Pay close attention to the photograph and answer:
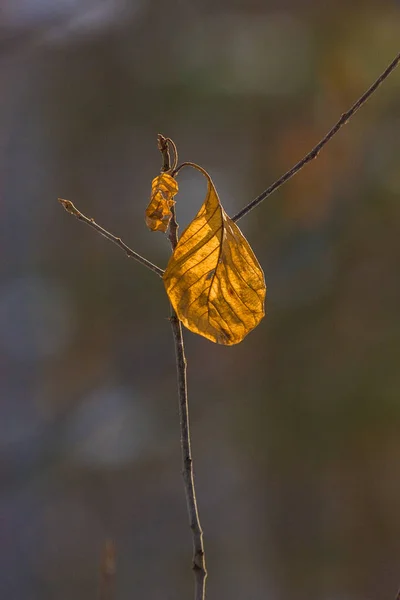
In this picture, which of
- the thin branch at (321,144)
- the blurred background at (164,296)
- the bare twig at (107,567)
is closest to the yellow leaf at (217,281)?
the thin branch at (321,144)

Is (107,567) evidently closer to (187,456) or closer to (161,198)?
(187,456)

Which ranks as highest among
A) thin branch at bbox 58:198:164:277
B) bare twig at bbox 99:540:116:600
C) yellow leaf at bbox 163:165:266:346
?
thin branch at bbox 58:198:164:277

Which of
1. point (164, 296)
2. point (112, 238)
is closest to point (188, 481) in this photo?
point (112, 238)

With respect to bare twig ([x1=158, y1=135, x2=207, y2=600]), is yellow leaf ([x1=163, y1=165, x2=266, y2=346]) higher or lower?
higher

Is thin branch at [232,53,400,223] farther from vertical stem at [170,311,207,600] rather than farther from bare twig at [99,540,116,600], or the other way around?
bare twig at [99,540,116,600]

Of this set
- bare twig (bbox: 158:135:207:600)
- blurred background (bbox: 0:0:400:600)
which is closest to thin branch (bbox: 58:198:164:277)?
bare twig (bbox: 158:135:207:600)

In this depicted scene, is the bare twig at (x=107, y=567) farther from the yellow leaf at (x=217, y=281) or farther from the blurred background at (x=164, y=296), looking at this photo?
the blurred background at (x=164, y=296)

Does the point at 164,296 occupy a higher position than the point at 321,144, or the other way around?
the point at 164,296
